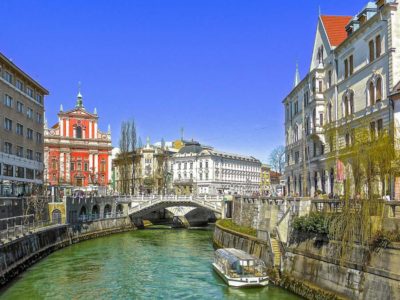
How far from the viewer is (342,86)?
49406 millimetres

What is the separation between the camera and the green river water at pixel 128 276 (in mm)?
33500

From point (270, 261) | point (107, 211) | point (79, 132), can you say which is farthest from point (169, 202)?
point (270, 261)

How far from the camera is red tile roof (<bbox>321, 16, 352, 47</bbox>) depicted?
2113 inches

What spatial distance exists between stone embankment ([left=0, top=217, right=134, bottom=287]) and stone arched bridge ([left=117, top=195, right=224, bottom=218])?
3757 mm

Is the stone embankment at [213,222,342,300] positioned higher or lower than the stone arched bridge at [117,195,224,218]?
lower

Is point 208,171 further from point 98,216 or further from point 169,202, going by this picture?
point 98,216

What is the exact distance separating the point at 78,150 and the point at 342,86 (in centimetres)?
7473

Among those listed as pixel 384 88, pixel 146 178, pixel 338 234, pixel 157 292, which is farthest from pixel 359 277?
pixel 146 178

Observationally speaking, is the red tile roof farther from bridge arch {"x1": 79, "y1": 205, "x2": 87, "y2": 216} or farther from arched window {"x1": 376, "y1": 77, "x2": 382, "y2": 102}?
bridge arch {"x1": 79, "y1": 205, "x2": 87, "y2": 216}

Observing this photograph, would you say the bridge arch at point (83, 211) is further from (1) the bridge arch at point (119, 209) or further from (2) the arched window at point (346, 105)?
(2) the arched window at point (346, 105)

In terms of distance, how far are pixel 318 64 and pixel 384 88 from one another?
1798cm

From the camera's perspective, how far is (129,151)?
102750mm

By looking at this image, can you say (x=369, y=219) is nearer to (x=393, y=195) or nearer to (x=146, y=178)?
(x=393, y=195)

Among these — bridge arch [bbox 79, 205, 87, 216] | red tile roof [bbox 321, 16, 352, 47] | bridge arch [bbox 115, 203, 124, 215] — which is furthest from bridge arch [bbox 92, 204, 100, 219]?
red tile roof [bbox 321, 16, 352, 47]
